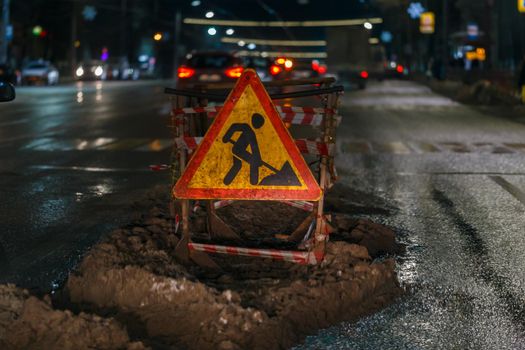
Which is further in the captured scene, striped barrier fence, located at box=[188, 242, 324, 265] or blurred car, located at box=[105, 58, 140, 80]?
blurred car, located at box=[105, 58, 140, 80]

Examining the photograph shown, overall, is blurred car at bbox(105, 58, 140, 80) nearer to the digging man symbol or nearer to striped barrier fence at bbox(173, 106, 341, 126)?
striped barrier fence at bbox(173, 106, 341, 126)

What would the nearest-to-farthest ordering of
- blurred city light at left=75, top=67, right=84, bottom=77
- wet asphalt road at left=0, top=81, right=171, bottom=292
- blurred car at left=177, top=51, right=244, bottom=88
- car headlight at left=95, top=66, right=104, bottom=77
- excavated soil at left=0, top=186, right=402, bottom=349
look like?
1. excavated soil at left=0, top=186, right=402, bottom=349
2. wet asphalt road at left=0, top=81, right=171, bottom=292
3. blurred car at left=177, top=51, right=244, bottom=88
4. blurred city light at left=75, top=67, right=84, bottom=77
5. car headlight at left=95, top=66, right=104, bottom=77

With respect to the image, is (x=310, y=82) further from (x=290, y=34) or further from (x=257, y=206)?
(x=290, y=34)

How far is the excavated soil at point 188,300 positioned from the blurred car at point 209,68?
806 inches

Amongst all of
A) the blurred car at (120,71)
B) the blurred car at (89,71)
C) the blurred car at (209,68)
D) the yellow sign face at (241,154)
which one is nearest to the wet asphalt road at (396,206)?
the yellow sign face at (241,154)

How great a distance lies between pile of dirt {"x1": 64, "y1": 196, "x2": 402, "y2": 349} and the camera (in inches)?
204

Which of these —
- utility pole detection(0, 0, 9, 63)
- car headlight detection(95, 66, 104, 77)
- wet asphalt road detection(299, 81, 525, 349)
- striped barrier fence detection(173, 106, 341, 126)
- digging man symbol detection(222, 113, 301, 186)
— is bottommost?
wet asphalt road detection(299, 81, 525, 349)

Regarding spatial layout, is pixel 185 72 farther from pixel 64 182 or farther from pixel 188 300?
pixel 188 300

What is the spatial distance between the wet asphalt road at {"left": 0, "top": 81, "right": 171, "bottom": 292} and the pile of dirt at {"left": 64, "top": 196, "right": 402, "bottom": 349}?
586 millimetres

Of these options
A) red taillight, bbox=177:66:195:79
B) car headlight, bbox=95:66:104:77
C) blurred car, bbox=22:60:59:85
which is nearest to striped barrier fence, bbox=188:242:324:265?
red taillight, bbox=177:66:195:79

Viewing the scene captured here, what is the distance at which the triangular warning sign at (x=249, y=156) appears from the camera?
246 inches

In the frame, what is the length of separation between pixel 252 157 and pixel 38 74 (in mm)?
52497

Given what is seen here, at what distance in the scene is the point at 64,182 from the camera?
11773 mm

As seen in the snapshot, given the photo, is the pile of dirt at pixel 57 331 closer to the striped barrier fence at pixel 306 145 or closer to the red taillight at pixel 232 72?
the striped barrier fence at pixel 306 145
